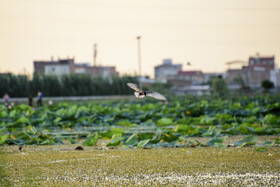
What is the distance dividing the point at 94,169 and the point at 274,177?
4.26 feet

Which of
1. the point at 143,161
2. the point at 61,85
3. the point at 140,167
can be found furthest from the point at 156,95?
the point at 61,85

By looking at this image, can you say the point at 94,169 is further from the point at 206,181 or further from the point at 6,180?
the point at 206,181

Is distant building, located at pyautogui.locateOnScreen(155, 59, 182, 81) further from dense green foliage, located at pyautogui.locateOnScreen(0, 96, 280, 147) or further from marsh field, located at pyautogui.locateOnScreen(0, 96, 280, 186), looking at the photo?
marsh field, located at pyautogui.locateOnScreen(0, 96, 280, 186)

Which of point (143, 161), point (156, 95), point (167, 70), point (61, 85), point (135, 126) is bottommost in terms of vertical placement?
point (135, 126)

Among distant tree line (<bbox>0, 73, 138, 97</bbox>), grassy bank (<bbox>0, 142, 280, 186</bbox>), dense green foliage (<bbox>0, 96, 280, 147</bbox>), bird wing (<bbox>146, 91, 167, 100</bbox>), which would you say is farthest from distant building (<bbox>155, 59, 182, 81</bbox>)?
bird wing (<bbox>146, 91, 167, 100</bbox>)

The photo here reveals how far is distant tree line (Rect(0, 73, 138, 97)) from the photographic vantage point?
81.4ft

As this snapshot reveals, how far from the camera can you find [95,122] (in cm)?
784

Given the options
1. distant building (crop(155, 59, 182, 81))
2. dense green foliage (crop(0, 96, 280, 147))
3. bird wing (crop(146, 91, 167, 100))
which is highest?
distant building (crop(155, 59, 182, 81))

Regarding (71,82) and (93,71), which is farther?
(93,71)

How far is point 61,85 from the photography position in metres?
27.3

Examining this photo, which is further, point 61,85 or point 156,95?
point 61,85

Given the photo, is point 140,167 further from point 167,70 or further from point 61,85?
point 167,70

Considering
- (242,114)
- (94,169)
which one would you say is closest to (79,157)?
(94,169)

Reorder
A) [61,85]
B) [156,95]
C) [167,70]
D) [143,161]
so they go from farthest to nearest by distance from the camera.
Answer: [167,70] < [61,85] < [143,161] < [156,95]
